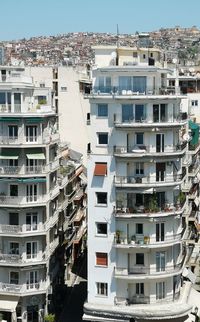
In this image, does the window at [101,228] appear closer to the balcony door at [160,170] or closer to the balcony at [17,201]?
the balcony door at [160,170]

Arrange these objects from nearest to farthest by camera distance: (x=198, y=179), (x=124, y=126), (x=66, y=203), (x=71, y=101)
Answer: (x=124, y=126) < (x=66, y=203) < (x=198, y=179) < (x=71, y=101)

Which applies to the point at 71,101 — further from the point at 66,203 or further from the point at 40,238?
the point at 40,238

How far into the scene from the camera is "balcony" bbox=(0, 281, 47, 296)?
52.7m

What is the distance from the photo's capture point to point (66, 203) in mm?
63719

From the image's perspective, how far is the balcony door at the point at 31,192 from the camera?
52312mm

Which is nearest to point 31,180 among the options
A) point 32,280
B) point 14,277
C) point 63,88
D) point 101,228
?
point 101,228

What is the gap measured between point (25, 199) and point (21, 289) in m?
7.02

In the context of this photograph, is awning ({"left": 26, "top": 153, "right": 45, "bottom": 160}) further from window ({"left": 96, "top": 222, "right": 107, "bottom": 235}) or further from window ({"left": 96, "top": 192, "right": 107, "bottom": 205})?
window ({"left": 96, "top": 222, "right": 107, "bottom": 235})

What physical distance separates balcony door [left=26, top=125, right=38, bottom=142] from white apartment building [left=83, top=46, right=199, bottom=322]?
6.59m

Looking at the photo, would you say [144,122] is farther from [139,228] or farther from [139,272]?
[139,272]

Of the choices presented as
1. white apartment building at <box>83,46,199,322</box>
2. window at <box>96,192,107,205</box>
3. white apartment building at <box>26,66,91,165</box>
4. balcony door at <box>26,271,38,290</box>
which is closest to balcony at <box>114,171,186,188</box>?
white apartment building at <box>83,46,199,322</box>

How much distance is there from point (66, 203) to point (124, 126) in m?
19.4

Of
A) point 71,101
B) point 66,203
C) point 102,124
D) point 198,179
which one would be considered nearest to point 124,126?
point 102,124

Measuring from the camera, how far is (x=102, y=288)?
4794 centimetres
